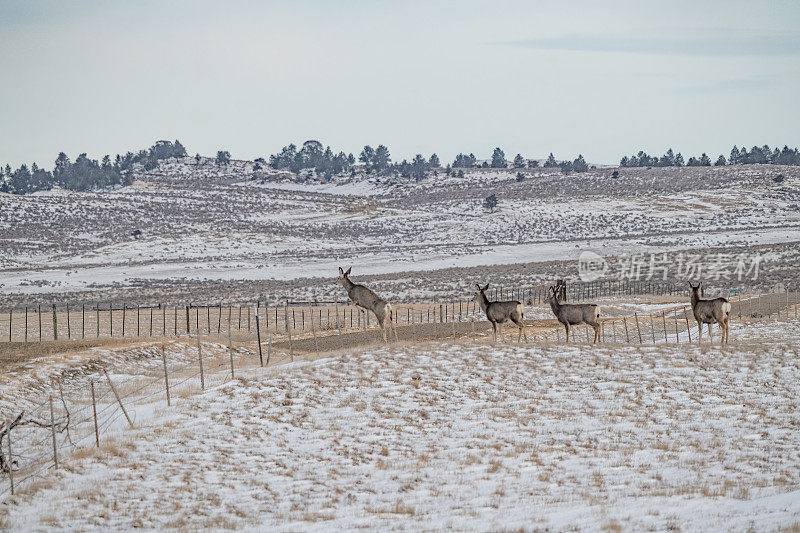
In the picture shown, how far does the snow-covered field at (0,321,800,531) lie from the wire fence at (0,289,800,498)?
2.71ft

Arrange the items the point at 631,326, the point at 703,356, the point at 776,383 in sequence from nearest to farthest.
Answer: the point at 776,383 → the point at 703,356 → the point at 631,326

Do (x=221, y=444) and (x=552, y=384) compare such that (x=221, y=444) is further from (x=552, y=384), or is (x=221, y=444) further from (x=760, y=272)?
(x=760, y=272)

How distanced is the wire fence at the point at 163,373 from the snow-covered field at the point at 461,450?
83 cm

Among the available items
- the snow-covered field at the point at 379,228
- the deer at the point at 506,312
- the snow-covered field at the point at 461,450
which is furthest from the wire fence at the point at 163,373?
the snow-covered field at the point at 379,228

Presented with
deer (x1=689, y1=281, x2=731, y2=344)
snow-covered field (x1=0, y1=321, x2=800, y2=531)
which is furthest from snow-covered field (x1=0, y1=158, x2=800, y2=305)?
snow-covered field (x1=0, y1=321, x2=800, y2=531)

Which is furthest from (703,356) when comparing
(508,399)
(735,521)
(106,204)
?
(106,204)

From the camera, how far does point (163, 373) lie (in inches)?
1197

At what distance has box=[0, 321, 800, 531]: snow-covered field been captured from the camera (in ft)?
46.6

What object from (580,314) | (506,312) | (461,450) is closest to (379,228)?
(506,312)

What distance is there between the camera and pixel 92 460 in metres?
17.7

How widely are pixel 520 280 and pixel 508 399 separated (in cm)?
5860

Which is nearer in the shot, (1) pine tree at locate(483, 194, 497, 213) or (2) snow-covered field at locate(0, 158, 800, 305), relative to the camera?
(2) snow-covered field at locate(0, 158, 800, 305)

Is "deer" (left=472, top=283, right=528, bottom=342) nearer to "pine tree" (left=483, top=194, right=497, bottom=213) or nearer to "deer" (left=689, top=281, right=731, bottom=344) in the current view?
"deer" (left=689, top=281, right=731, bottom=344)

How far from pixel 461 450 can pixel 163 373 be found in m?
15.2
